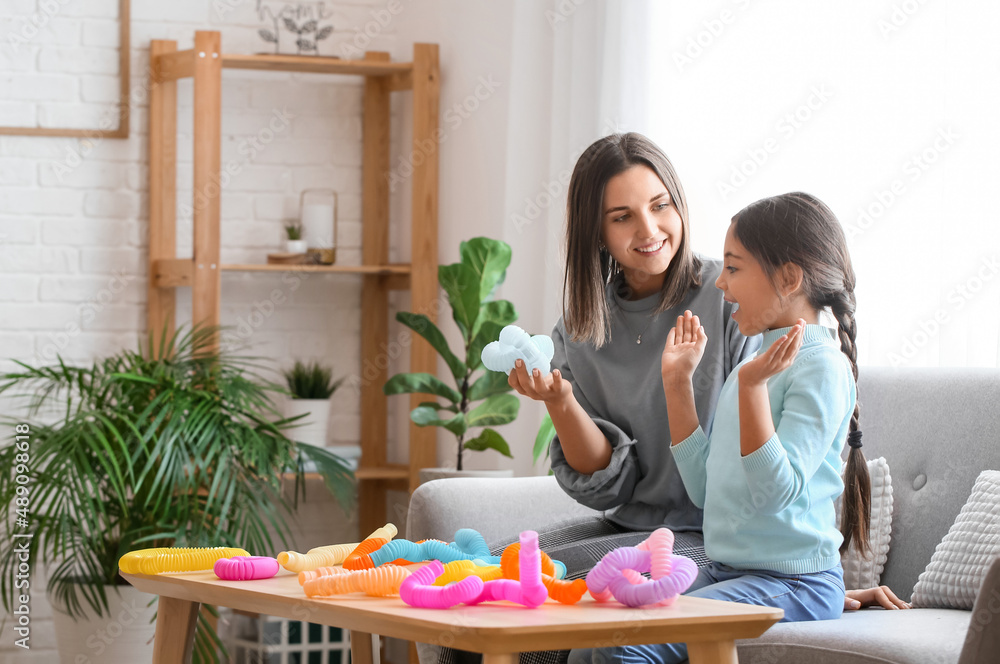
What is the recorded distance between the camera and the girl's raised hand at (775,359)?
1250 millimetres

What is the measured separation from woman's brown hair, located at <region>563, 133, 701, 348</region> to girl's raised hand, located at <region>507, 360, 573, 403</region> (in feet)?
0.68

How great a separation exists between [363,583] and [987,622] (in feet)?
2.27

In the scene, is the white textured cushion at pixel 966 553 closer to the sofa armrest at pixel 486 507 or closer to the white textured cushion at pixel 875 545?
the white textured cushion at pixel 875 545

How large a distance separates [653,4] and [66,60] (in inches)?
A: 71.2

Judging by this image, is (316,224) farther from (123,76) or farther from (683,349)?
(683,349)

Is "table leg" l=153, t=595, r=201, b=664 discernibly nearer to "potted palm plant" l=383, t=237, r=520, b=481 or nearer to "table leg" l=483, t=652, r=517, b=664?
"table leg" l=483, t=652, r=517, b=664

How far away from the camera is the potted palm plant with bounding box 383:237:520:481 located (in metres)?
2.63

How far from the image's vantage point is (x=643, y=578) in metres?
1.09

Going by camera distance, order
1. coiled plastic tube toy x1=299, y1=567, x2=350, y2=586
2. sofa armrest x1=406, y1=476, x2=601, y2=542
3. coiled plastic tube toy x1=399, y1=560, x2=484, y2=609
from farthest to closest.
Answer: sofa armrest x1=406, y1=476, x2=601, y2=542, coiled plastic tube toy x1=299, y1=567, x2=350, y2=586, coiled plastic tube toy x1=399, y1=560, x2=484, y2=609

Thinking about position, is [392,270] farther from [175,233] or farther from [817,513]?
[817,513]

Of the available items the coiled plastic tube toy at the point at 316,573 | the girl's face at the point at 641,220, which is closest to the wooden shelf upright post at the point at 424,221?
the girl's face at the point at 641,220

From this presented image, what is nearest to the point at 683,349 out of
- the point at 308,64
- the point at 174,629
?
the point at 174,629

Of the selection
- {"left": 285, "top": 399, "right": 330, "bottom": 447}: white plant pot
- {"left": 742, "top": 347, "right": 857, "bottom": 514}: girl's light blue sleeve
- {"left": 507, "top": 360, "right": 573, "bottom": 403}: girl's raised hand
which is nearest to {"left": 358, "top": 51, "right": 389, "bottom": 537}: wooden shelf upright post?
{"left": 285, "top": 399, "right": 330, "bottom": 447}: white plant pot

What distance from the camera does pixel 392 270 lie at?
10.6ft
